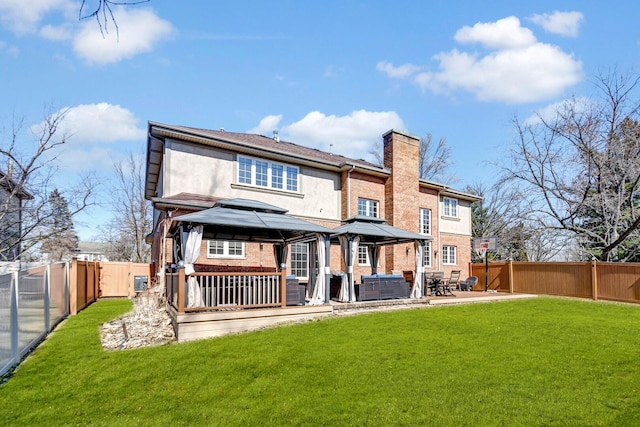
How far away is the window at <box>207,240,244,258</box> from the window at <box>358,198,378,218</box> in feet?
20.0

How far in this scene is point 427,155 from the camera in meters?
36.1

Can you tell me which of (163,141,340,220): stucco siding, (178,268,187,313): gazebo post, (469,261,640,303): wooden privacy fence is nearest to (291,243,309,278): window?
(163,141,340,220): stucco siding

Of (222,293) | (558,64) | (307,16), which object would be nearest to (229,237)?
(222,293)

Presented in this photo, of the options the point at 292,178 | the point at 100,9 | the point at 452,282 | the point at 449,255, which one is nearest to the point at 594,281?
the point at 452,282

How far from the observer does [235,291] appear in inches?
373

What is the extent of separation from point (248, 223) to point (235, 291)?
1.74 meters

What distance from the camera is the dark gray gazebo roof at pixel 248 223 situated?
9.31m

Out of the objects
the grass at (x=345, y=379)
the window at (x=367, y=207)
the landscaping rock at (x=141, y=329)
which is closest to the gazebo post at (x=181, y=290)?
the landscaping rock at (x=141, y=329)

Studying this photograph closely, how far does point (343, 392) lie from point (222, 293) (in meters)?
4.87

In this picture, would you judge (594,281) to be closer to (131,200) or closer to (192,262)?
(192,262)

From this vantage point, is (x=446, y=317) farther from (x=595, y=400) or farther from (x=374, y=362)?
(x=595, y=400)

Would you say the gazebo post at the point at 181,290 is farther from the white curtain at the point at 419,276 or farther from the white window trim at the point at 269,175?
the white curtain at the point at 419,276

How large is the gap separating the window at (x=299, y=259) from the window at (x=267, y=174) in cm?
243

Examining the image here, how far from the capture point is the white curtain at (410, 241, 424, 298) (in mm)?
13242
